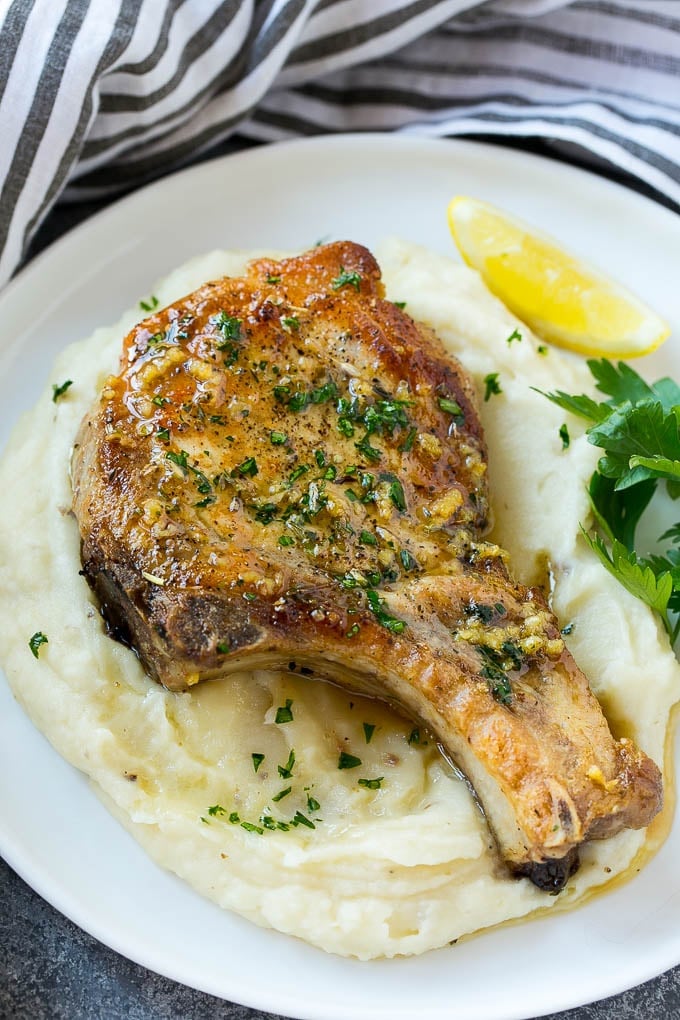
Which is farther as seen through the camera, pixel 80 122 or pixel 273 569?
pixel 80 122

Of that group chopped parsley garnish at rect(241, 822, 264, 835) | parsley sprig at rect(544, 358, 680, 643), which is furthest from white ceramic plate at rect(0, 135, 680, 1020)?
parsley sprig at rect(544, 358, 680, 643)

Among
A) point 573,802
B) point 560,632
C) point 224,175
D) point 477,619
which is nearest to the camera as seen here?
point 573,802

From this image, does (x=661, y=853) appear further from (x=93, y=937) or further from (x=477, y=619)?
(x=93, y=937)

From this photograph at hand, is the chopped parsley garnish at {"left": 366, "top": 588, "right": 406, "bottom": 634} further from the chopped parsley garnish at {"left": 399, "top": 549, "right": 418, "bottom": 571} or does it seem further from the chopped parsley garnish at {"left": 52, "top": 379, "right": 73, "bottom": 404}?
the chopped parsley garnish at {"left": 52, "top": 379, "right": 73, "bottom": 404}

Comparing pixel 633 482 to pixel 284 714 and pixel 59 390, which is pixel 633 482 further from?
pixel 59 390

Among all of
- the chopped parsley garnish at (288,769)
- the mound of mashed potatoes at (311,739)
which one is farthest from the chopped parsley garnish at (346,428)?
the chopped parsley garnish at (288,769)

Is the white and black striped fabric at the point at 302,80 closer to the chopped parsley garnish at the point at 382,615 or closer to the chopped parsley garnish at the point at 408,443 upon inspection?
the chopped parsley garnish at the point at 408,443

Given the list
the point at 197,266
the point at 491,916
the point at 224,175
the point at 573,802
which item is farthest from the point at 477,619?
the point at 224,175

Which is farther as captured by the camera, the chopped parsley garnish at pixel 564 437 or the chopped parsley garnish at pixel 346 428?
the chopped parsley garnish at pixel 564 437
